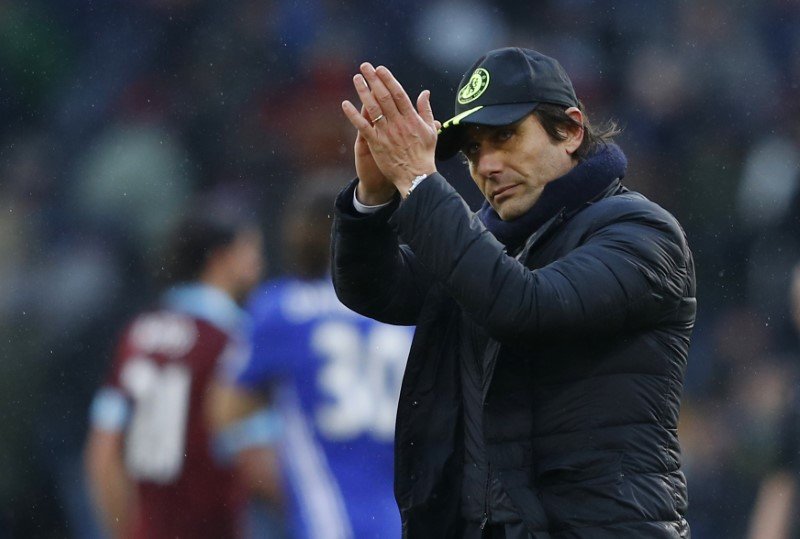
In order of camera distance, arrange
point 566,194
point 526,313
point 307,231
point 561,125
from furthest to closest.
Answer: point 307,231 → point 561,125 → point 566,194 → point 526,313

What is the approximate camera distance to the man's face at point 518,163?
2.14 m

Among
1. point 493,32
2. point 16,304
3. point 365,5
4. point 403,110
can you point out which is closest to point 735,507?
point 493,32

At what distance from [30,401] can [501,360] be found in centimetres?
203

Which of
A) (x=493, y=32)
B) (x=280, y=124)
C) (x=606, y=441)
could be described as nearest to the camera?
(x=606, y=441)

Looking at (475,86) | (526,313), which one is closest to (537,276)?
(526,313)

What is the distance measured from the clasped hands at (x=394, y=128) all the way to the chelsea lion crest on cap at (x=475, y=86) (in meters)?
0.17

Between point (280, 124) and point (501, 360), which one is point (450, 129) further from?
point (280, 124)

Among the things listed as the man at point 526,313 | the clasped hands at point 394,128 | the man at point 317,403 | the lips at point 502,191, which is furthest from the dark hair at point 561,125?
the man at point 317,403

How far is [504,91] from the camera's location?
7.02 feet

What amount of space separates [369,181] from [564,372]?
447 mm

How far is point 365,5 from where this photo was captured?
3.95 meters

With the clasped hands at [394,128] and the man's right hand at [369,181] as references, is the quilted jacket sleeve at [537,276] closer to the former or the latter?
the clasped hands at [394,128]

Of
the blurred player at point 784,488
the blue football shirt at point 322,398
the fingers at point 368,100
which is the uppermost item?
the fingers at point 368,100

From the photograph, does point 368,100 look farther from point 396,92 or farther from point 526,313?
point 526,313
